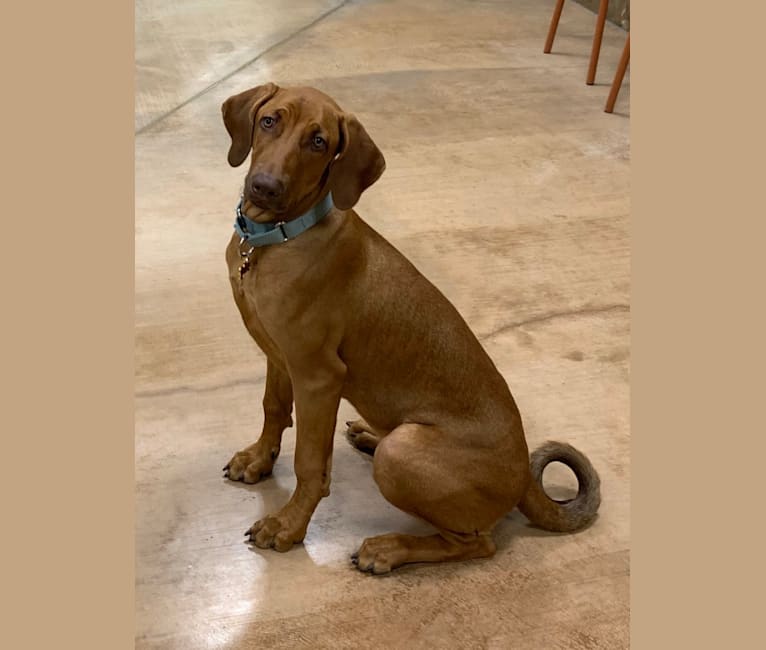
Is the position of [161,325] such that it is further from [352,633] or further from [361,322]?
[352,633]

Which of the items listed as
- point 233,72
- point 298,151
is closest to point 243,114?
point 298,151

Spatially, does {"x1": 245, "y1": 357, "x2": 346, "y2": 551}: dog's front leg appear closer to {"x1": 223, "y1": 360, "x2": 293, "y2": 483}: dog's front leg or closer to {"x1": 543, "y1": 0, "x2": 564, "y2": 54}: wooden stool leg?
{"x1": 223, "y1": 360, "x2": 293, "y2": 483}: dog's front leg

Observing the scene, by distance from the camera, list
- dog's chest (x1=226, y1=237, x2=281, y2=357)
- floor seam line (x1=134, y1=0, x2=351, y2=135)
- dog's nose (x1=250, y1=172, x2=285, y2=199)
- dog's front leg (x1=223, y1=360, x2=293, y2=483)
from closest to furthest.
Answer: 1. dog's nose (x1=250, y1=172, x2=285, y2=199)
2. dog's chest (x1=226, y1=237, x2=281, y2=357)
3. dog's front leg (x1=223, y1=360, x2=293, y2=483)
4. floor seam line (x1=134, y1=0, x2=351, y2=135)

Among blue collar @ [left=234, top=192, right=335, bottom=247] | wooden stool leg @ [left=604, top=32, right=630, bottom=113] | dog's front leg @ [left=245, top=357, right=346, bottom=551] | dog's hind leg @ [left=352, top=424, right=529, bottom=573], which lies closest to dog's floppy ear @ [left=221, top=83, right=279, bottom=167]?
blue collar @ [left=234, top=192, right=335, bottom=247]

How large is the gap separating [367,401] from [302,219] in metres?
0.59

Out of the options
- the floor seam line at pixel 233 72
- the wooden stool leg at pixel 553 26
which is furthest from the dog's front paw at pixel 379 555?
the wooden stool leg at pixel 553 26

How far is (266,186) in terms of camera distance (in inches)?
101

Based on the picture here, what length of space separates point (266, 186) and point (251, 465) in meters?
1.09

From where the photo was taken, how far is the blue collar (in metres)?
2.76

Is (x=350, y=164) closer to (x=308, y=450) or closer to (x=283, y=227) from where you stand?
(x=283, y=227)

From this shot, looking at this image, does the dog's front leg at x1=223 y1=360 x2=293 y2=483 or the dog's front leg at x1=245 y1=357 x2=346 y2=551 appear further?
the dog's front leg at x1=223 y1=360 x2=293 y2=483

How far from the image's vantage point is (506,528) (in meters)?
3.18

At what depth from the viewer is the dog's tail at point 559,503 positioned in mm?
3107

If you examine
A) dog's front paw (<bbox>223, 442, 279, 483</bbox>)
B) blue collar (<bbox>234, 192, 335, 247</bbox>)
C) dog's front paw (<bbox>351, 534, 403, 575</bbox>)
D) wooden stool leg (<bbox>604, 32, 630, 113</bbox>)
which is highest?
blue collar (<bbox>234, 192, 335, 247</bbox>)
